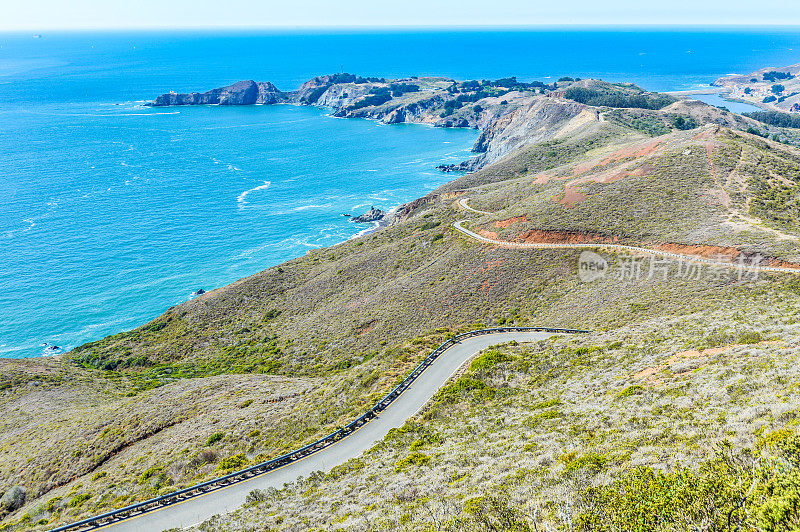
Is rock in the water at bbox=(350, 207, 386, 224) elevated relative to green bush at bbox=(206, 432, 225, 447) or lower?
lower

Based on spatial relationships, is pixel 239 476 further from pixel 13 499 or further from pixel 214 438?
pixel 13 499

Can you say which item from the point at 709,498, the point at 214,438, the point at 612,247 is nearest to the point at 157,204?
the point at 214,438

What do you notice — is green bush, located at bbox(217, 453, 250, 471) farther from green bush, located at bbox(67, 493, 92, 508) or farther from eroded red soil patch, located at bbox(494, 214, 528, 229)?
eroded red soil patch, located at bbox(494, 214, 528, 229)

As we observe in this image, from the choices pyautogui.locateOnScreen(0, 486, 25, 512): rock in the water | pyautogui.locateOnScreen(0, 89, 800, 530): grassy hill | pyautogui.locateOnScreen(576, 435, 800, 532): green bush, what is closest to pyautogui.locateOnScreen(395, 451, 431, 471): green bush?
pyautogui.locateOnScreen(0, 89, 800, 530): grassy hill

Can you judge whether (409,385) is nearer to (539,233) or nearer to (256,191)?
(539,233)

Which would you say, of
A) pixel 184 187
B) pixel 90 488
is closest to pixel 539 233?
pixel 90 488

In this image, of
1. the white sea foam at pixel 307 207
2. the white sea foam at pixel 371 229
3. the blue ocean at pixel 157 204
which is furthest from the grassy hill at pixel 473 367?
the white sea foam at pixel 307 207
